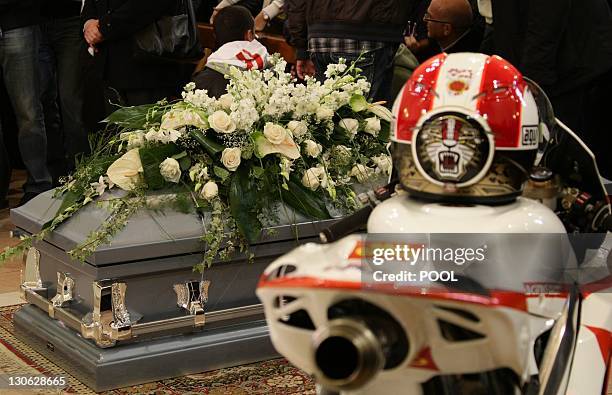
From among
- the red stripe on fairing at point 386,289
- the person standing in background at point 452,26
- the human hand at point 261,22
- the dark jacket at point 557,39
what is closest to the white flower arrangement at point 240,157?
the dark jacket at point 557,39

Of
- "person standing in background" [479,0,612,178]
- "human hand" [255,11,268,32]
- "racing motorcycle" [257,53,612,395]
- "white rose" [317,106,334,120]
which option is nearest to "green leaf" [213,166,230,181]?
"white rose" [317,106,334,120]

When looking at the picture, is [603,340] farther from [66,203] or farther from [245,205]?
[66,203]

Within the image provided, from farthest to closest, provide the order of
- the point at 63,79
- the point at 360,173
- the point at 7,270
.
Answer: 1. the point at 63,79
2. the point at 7,270
3. the point at 360,173

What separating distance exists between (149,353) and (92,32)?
6.89 ft

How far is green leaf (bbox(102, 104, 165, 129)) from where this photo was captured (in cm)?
324

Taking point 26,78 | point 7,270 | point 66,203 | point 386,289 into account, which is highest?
point 386,289

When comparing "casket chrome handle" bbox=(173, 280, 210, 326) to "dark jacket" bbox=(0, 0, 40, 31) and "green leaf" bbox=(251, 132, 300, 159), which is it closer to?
"green leaf" bbox=(251, 132, 300, 159)

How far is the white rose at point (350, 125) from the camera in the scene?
3.31m

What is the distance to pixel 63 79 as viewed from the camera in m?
5.57

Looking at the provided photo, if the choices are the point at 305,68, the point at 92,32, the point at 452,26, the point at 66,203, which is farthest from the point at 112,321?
the point at 452,26

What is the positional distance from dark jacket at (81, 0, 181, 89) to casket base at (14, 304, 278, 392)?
62.3 inches

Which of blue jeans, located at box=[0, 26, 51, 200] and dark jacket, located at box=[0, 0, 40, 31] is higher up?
dark jacket, located at box=[0, 0, 40, 31]

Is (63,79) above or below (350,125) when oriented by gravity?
below

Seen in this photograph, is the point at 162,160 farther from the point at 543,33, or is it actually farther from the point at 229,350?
the point at 543,33
